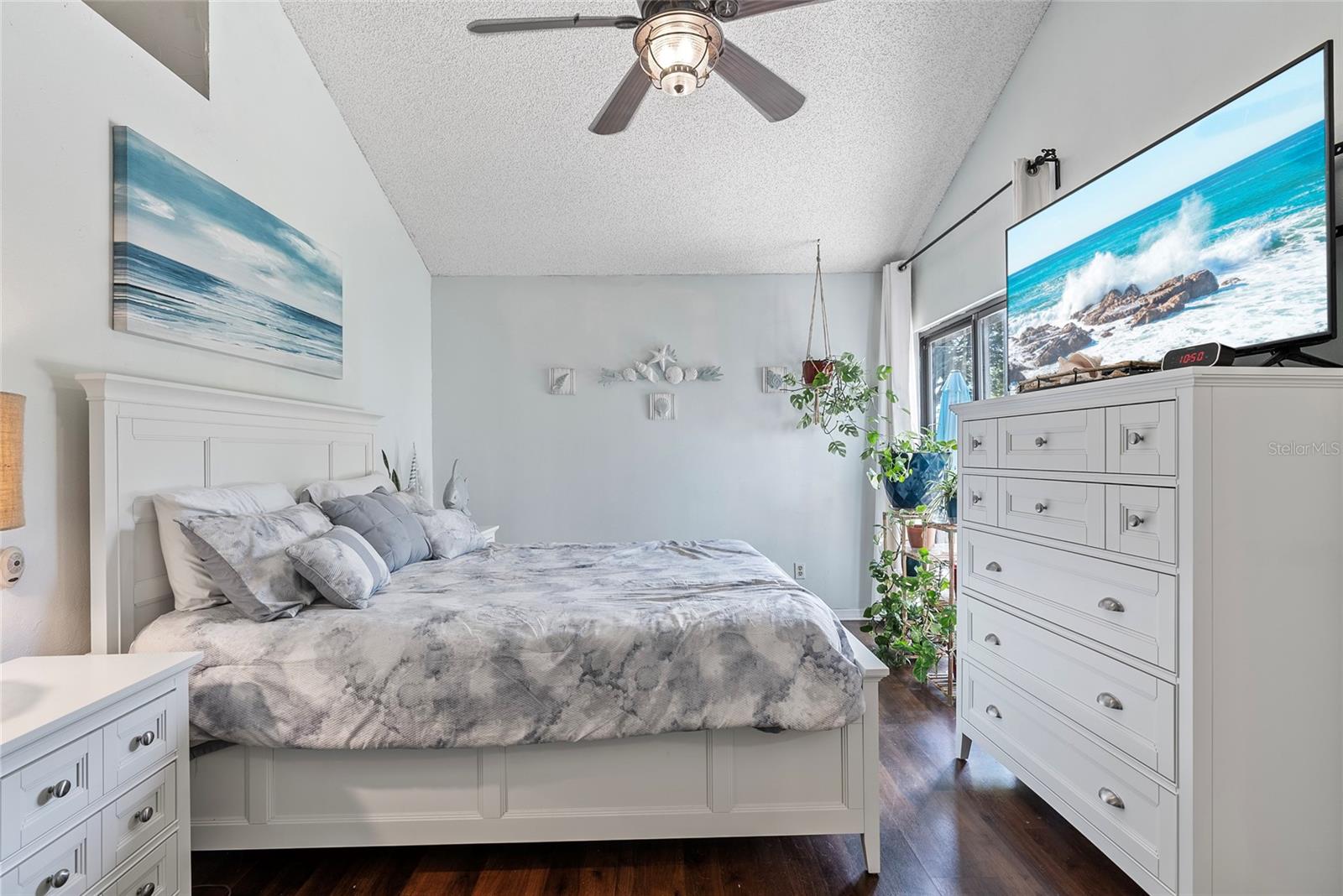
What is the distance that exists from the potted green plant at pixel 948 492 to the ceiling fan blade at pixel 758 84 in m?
2.02

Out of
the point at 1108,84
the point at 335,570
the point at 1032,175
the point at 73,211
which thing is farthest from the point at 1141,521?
the point at 73,211

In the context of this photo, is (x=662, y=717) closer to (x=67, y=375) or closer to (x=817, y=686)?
(x=817, y=686)

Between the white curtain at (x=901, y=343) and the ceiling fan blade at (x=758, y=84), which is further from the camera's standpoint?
the white curtain at (x=901, y=343)

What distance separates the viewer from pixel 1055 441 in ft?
6.05

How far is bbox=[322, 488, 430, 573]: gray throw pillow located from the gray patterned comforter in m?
0.61

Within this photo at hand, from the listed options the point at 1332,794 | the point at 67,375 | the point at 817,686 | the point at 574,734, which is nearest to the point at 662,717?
the point at 574,734

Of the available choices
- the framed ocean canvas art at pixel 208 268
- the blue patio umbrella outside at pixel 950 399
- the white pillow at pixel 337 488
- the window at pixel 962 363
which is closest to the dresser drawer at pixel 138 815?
the white pillow at pixel 337 488

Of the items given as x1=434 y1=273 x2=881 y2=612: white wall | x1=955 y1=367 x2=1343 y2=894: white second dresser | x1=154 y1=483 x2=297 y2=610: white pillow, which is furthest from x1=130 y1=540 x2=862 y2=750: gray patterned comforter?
x1=434 y1=273 x2=881 y2=612: white wall

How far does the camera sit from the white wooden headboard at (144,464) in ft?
5.76

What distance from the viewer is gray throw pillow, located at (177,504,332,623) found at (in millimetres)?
1816

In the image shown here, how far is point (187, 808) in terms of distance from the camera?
1556 millimetres

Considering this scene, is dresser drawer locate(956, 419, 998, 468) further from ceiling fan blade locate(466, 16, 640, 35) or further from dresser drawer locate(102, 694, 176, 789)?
dresser drawer locate(102, 694, 176, 789)

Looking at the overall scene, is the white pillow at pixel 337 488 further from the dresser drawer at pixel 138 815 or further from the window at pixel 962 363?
the window at pixel 962 363

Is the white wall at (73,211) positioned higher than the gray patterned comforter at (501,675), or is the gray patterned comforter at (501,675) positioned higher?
the white wall at (73,211)
